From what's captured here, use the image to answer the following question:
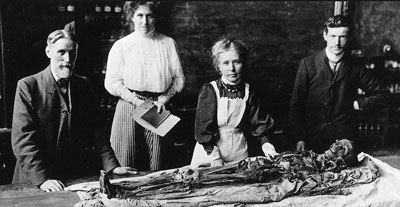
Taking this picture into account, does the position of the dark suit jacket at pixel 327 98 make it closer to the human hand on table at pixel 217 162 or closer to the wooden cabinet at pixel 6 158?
the human hand on table at pixel 217 162

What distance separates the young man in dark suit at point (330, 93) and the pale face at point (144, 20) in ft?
4.82

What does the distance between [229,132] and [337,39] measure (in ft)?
4.48

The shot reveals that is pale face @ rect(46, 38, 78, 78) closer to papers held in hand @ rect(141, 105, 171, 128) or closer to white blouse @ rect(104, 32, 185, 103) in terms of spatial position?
white blouse @ rect(104, 32, 185, 103)

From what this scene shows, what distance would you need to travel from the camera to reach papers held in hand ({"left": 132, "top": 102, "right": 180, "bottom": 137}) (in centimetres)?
455

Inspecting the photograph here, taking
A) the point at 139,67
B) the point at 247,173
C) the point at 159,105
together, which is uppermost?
the point at 139,67

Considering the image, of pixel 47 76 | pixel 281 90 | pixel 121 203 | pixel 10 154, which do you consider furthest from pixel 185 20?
pixel 121 203

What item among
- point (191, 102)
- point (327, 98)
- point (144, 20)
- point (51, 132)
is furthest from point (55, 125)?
point (327, 98)

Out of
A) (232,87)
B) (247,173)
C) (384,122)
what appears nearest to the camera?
(247,173)

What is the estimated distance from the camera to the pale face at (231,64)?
13.8 feet

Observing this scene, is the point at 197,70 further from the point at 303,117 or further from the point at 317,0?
the point at 317,0

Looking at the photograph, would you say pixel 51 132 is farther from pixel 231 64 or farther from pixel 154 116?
pixel 231 64

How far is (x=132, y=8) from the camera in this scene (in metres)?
4.68

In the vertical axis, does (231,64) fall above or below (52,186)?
above

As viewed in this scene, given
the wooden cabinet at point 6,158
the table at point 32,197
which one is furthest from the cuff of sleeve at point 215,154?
the wooden cabinet at point 6,158
